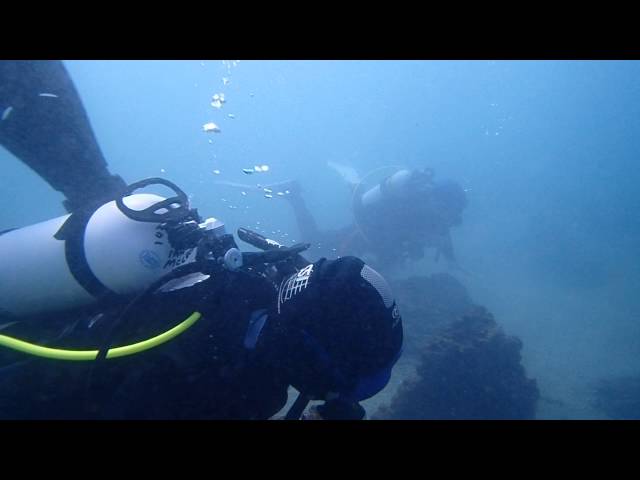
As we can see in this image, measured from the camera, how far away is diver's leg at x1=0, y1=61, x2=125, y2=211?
168 inches

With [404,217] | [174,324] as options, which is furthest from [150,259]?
[404,217]

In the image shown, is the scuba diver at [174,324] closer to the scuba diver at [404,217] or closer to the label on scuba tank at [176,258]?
the label on scuba tank at [176,258]

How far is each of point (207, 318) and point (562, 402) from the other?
49.3ft

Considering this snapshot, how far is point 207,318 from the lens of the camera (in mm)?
2430

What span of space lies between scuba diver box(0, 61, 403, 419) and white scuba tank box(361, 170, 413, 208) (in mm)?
11788

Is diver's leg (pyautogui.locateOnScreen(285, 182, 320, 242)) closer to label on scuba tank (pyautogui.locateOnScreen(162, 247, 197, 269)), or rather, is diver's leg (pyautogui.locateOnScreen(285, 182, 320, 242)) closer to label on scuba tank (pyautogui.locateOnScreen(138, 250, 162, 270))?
label on scuba tank (pyautogui.locateOnScreen(162, 247, 197, 269))

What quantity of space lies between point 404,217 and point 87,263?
12922mm

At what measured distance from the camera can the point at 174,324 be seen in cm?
246

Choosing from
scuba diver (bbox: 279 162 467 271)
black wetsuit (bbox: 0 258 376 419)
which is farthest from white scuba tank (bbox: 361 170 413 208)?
black wetsuit (bbox: 0 258 376 419)

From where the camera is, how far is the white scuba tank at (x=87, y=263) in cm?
282

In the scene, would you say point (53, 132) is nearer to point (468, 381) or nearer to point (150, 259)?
point (150, 259)
